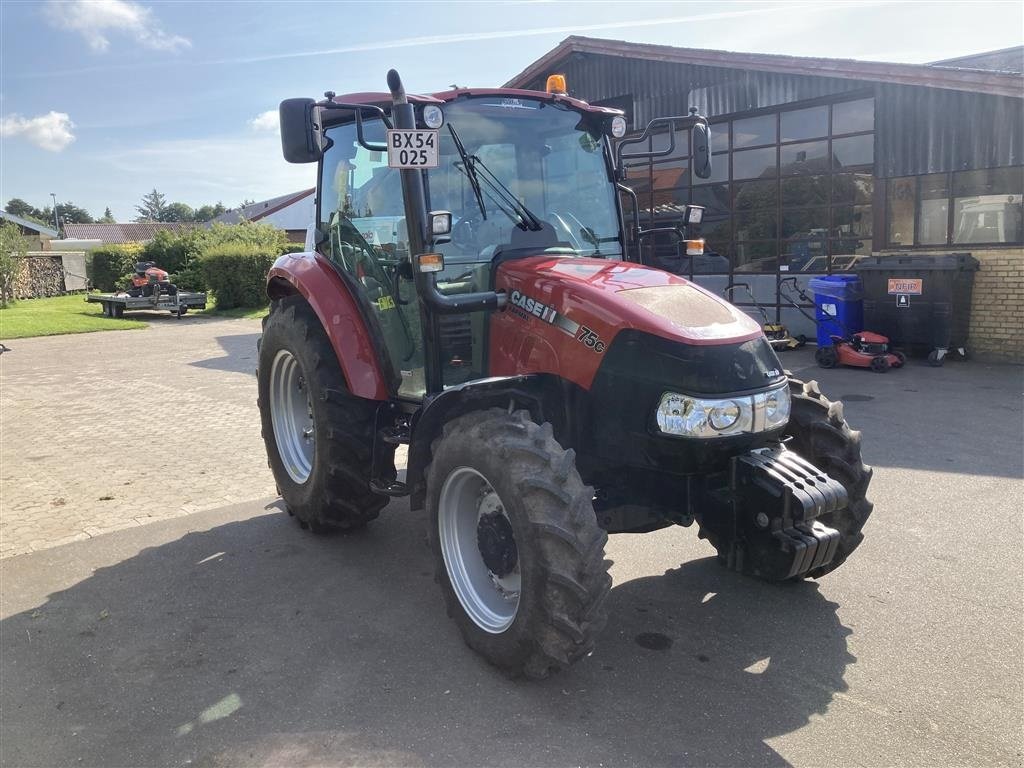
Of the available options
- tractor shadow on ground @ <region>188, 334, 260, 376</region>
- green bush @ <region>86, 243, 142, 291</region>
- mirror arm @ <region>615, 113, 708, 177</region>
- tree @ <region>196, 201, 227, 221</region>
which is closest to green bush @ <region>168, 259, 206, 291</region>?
green bush @ <region>86, 243, 142, 291</region>

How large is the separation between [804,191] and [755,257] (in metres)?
1.42

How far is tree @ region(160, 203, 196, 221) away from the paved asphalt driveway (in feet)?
383

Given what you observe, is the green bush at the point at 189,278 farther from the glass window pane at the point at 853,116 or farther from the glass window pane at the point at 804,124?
the glass window pane at the point at 853,116

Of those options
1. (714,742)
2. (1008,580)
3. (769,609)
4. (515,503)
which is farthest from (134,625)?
(1008,580)

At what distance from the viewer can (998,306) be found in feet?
36.5

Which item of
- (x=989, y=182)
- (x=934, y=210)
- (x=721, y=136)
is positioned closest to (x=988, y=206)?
(x=989, y=182)

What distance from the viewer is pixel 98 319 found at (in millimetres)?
21234

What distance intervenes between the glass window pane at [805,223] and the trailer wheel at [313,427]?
10723 millimetres

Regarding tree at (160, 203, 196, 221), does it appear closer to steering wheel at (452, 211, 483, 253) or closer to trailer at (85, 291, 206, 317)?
trailer at (85, 291, 206, 317)

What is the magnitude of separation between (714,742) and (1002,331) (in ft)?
34.6

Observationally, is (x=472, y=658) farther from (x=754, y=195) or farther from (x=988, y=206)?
(x=754, y=195)

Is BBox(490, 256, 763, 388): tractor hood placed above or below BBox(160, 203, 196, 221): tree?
below

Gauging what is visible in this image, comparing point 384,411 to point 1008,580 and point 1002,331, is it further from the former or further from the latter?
point 1002,331

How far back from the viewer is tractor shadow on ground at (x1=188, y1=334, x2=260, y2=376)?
1272 cm
